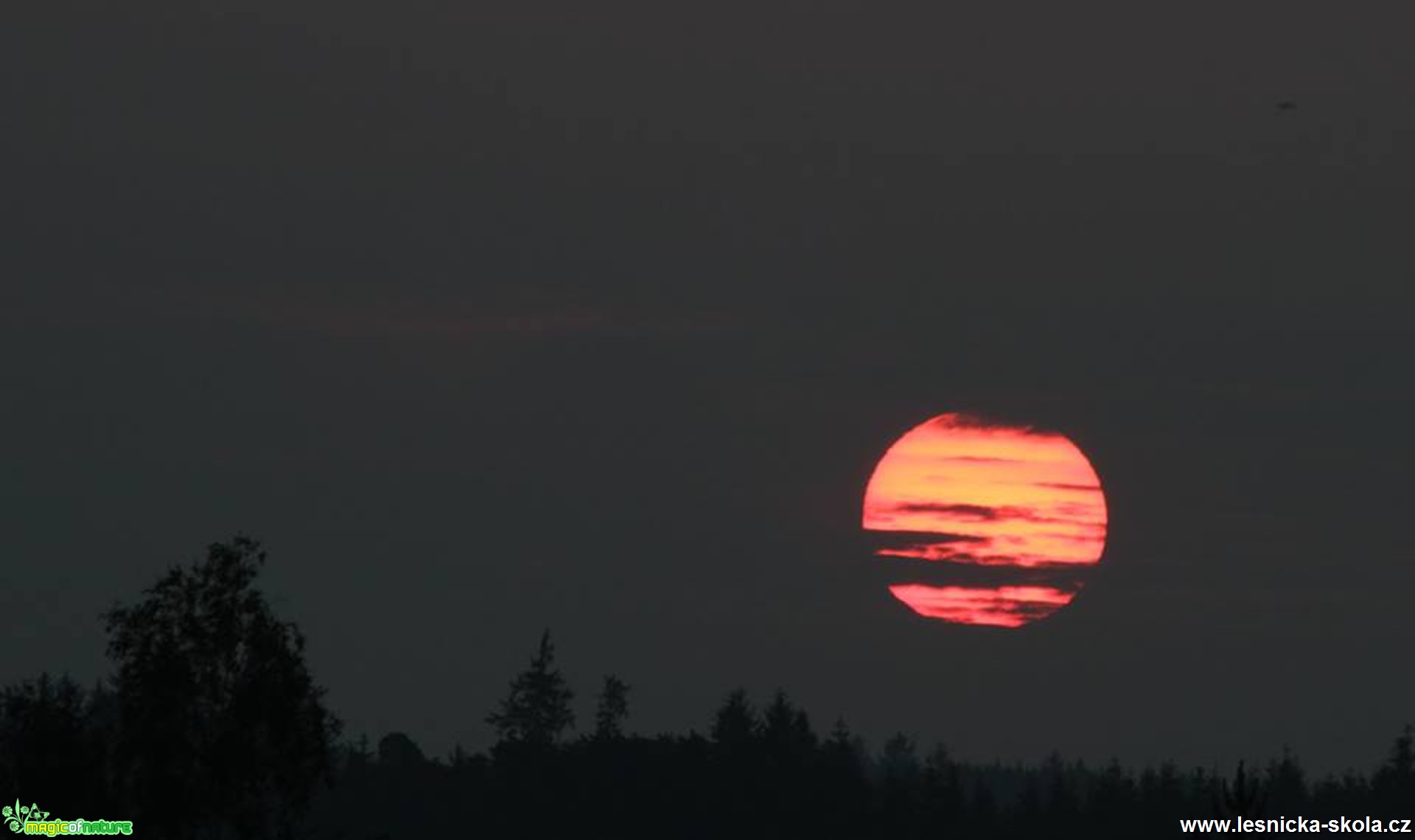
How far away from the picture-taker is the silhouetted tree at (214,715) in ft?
305

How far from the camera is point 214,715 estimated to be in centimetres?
9425

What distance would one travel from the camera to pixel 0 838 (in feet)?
300

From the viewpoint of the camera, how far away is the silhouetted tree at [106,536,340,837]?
3659 inches

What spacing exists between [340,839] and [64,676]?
1237cm

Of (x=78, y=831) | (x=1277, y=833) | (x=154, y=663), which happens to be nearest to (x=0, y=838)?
(x=78, y=831)

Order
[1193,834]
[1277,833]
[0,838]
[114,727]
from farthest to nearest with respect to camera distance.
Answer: [1193,834] < [1277,833] < [114,727] < [0,838]

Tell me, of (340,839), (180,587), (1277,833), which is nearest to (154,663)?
(180,587)

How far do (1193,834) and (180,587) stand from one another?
11798 cm

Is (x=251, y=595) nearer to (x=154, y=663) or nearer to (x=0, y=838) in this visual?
(x=154, y=663)

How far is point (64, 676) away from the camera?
9694 cm

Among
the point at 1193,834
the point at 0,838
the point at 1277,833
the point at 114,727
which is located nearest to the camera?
the point at 0,838

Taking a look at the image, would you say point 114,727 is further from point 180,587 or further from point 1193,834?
point 1193,834

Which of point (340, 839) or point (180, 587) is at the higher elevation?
point (180, 587)

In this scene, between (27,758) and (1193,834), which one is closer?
(27,758)
